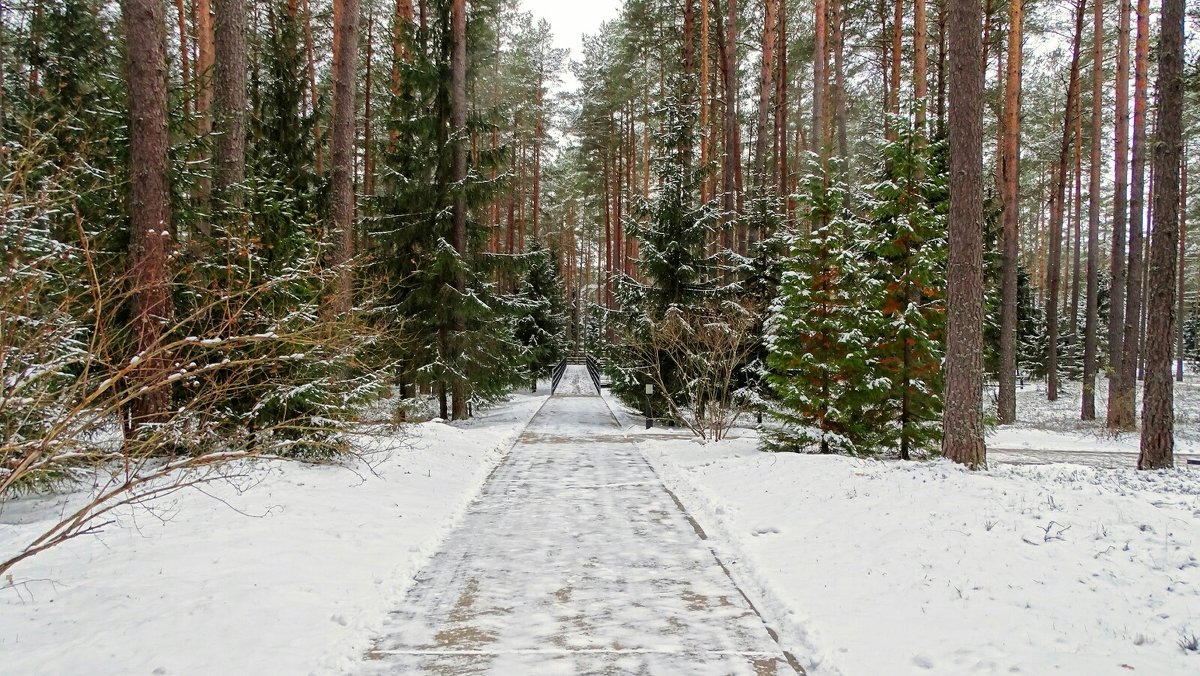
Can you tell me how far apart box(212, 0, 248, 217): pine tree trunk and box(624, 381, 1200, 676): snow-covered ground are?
311 inches

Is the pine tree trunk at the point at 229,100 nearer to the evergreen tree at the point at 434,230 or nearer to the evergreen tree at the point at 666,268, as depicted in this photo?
the evergreen tree at the point at 434,230

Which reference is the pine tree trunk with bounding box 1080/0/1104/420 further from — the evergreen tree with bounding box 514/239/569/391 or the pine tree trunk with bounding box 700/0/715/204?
the evergreen tree with bounding box 514/239/569/391

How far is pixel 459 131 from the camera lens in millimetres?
16047

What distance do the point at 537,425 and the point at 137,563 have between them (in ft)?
43.3

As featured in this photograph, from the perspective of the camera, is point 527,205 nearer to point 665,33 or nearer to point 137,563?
point 665,33

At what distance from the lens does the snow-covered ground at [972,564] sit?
3732 mm

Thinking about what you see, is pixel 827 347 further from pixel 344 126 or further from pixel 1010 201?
pixel 1010 201

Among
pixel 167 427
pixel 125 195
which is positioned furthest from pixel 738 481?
pixel 125 195

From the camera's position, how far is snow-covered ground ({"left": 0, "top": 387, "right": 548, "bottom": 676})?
3.76m

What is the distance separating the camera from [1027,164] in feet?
87.9

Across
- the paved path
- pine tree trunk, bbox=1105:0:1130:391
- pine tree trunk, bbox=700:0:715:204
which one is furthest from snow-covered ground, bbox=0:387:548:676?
pine tree trunk, bbox=1105:0:1130:391

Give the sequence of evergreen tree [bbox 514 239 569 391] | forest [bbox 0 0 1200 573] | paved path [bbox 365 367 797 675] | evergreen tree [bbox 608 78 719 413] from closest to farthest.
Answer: paved path [bbox 365 367 797 675], forest [bbox 0 0 1200 573], evergreen tree [bbox 608 78 719 413], evergreen tree [bbox 514 239 569 391]

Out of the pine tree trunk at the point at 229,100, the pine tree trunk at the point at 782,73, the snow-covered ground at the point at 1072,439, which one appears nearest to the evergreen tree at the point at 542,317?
the pine tree trunk at the point at 782,73

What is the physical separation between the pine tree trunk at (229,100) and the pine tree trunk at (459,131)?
21.1ft
